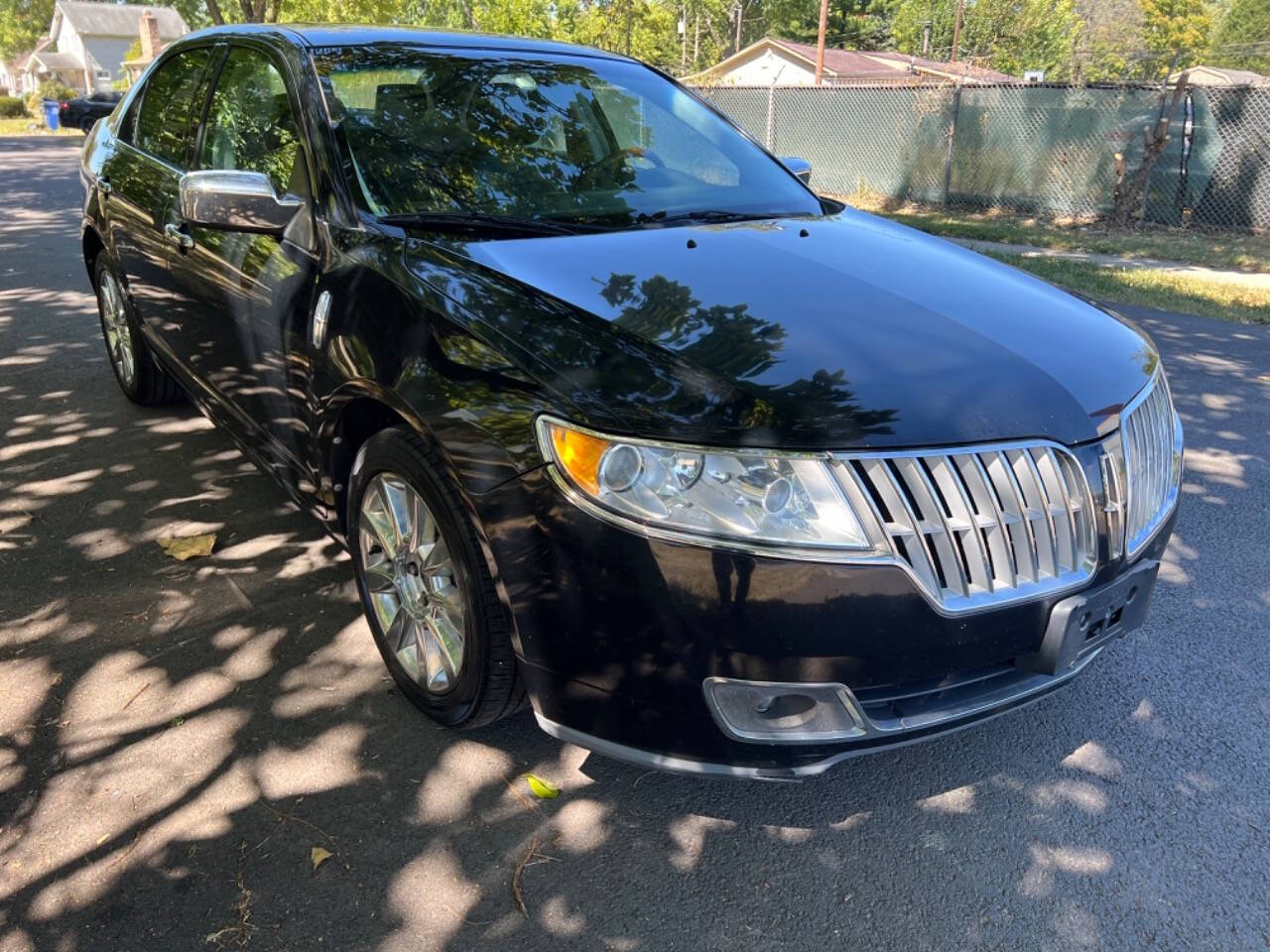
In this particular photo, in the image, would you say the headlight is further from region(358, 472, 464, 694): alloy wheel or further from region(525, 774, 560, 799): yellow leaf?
region(525, 774, 560, 799): yellow leaf

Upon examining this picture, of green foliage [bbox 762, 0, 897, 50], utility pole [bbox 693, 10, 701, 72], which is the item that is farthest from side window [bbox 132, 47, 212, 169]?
utility pole [bbox 693, 10, 701, 72]

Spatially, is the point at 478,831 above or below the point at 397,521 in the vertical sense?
below

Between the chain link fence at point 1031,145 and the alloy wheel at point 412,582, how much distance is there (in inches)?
540

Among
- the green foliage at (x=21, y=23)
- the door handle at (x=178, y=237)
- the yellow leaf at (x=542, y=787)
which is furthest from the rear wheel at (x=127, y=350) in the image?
the green foliage at (x=21, y=23)

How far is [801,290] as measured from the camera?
8.70 feet

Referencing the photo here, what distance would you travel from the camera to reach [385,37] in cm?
366

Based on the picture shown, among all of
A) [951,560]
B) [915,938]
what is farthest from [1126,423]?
[915,938]

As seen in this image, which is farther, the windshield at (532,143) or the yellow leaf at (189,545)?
the yellow leaf at (189,545)

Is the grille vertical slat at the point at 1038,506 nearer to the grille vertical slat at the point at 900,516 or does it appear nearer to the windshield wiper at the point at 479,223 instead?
the grille vertical slat at the point at 900,516

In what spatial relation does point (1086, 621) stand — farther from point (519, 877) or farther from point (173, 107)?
point (173, 107)

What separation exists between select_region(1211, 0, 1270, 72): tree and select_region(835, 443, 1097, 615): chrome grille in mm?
73226

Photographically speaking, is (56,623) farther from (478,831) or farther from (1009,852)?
(1009,852)

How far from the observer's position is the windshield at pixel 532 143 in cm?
309

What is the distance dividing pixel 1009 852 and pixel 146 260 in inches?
154
